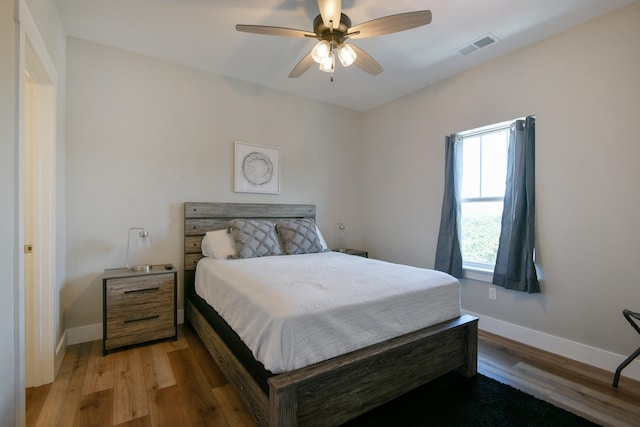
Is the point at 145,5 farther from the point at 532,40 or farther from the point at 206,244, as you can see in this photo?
the point at 532,40

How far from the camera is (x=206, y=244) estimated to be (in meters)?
2.99

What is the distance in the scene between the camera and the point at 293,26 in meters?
2.44

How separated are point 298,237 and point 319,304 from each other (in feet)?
5.58

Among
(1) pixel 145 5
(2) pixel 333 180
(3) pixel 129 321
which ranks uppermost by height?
(1) pixel 145 5

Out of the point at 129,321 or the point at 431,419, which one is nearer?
the point at 431,419

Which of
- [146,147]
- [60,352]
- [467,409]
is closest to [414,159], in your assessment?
[467,409]

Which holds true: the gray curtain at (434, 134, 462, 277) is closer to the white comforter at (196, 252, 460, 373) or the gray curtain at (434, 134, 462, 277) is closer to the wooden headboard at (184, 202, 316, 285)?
the white comforter at (196, 252, 460, 373)

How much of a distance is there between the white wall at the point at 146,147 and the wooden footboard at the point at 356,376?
147 cm

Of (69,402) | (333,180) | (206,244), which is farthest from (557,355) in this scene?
(69,402)

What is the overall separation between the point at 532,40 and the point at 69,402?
441cm

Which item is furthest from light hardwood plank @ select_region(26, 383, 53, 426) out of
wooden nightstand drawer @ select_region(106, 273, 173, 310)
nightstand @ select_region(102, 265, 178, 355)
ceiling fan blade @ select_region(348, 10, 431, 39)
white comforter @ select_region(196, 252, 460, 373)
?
ceiling fan blade @ select_region(348, 10, 431, 39)

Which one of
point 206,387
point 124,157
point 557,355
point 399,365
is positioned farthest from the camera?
point 124,157

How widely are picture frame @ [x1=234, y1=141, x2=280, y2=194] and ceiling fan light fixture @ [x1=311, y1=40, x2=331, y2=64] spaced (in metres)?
1.66

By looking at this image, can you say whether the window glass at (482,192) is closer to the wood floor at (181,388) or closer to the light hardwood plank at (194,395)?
the wood floor at (181,388)
